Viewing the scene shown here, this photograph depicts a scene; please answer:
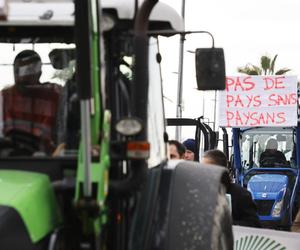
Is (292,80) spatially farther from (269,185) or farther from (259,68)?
(259,68)

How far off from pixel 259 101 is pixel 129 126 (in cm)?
837

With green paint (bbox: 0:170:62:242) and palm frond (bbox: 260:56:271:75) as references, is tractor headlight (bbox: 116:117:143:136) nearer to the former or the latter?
green paint (bbox: 0:170:62:242)

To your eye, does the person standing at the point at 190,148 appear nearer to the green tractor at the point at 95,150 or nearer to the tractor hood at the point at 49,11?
the green tractor at the point at 95,150

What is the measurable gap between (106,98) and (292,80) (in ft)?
26.8

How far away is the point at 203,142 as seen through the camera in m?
8.74

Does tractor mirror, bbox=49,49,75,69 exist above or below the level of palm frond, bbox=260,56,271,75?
above

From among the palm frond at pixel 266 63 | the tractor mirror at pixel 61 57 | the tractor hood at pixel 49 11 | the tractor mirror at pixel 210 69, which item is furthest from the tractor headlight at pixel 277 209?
the palm frond at pixel 266 63

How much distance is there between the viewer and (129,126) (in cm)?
320

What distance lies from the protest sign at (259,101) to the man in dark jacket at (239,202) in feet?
14.2

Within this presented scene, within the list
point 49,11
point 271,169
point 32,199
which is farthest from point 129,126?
point 271,169

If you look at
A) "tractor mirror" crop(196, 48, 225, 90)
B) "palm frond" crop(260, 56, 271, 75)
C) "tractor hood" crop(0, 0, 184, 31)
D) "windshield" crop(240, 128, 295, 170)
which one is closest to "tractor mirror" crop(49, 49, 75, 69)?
"tractor hood" crop(0, 0, 184, 31)

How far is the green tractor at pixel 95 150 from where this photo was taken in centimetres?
298

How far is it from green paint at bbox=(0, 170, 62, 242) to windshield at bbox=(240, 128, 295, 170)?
989cm

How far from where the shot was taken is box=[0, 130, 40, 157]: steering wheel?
3428mm
